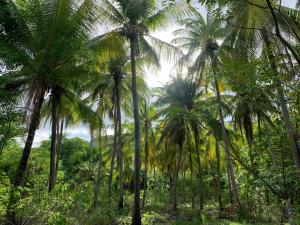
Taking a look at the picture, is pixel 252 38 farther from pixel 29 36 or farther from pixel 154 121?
pixel 154 121

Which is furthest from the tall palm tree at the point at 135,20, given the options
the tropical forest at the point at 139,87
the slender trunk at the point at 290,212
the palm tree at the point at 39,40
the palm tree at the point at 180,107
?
the slender trunk at the point at 290,212

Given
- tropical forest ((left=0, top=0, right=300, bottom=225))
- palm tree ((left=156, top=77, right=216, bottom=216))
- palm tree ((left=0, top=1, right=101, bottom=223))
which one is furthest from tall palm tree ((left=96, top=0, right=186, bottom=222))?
palm tree ((left=156, top=77, right=216, bottom=216))

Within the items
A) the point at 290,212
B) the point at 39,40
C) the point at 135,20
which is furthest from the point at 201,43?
the point at 290,212

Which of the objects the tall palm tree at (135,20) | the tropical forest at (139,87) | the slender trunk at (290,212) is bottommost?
the slender trunk at (290,212)

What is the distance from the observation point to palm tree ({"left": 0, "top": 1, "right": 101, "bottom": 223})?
378 inches

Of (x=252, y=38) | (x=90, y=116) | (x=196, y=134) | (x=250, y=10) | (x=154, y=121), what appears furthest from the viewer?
(x=154, y=121)

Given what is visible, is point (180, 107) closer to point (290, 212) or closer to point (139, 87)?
point (139, 87)

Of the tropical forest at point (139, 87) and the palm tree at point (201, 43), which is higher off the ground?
the palm tree at point (201, 43)

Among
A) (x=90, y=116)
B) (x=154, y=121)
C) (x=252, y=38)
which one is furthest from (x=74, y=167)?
(x=252, y=38)

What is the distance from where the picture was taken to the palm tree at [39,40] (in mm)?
9594

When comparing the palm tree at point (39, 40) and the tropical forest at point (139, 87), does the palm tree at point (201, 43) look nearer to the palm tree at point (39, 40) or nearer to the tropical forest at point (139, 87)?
the tropical forest at point (139, 87)

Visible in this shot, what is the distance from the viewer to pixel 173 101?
21.3 metres

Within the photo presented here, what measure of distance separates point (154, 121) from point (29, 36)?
14452 millimetres

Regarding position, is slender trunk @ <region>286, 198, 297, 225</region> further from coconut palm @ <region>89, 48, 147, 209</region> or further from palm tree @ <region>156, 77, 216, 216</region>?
palm tree @ <region>156, 77, 216, 216</region>
